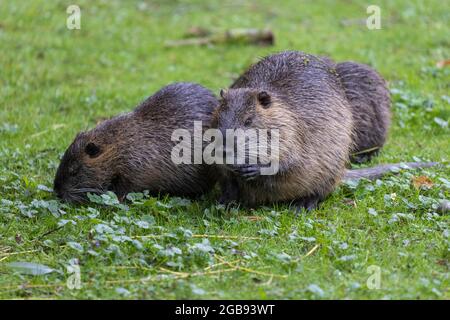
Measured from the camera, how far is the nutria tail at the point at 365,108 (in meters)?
6.79

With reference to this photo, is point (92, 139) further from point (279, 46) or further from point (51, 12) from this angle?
point (51, 12)

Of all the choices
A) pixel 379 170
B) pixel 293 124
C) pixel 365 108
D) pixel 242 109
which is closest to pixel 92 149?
pixel 242 109

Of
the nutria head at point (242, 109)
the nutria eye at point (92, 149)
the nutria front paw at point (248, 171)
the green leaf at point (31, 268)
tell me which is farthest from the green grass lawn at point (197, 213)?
the nutria head at point (242, 109)

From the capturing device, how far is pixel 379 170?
6.22 meters

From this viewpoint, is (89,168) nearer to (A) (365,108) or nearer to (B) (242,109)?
(B) (242,109)

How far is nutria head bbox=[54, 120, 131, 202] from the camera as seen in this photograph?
5.98m

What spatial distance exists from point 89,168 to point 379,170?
230cm

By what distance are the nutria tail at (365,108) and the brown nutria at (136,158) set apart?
52.1 inches

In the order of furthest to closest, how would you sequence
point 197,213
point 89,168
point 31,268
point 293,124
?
point 89,168 → point 293,124 → point 197,213 → point 31,268

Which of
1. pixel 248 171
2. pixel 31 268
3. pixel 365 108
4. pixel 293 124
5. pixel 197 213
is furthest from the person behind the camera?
pixel 365 108

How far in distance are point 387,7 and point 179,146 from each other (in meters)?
6.78

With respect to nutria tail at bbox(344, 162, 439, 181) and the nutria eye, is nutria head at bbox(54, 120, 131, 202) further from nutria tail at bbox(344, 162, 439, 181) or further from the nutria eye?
nutria tail at bbox(344, 162, 439, 181)

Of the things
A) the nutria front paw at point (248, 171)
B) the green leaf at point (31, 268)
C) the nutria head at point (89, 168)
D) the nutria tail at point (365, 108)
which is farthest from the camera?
the nutria tail at point (365, 108)

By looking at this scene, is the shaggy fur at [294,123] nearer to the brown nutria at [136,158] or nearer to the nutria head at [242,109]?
the nutria head at [242,109]
